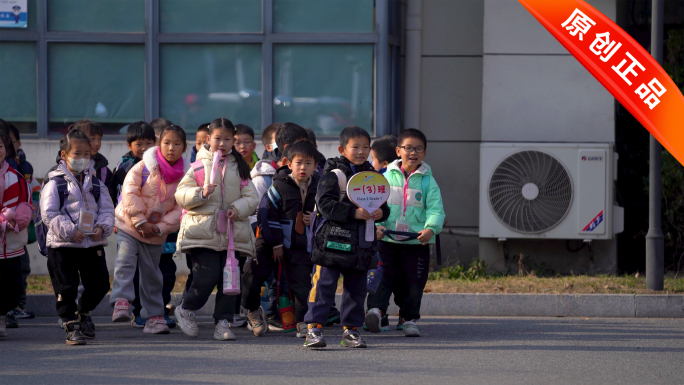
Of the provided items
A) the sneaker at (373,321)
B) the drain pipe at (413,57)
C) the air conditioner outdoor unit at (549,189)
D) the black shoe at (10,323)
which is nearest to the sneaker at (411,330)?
the sneaker at (373,321)

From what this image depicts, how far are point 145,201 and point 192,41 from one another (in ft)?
11.4

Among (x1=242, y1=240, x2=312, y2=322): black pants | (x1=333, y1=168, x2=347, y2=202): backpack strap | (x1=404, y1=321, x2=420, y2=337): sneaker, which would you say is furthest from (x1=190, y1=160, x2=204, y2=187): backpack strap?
(x1=404, y1=321, x2=420, y2=337): sneaker

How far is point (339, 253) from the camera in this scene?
5.79 metres

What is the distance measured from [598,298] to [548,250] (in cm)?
202

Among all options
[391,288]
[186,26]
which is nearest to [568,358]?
[391,288]

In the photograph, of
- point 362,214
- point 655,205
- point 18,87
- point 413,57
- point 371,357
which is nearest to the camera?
point 371,357

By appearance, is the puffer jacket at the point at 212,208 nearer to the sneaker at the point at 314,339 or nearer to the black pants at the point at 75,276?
the black pants at the point at 75,276

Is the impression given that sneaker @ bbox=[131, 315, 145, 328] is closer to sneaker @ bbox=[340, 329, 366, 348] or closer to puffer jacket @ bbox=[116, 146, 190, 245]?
puffer jacket @ bbox=[116, 146, 190, 245]

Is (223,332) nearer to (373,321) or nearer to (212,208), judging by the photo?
(212,208)

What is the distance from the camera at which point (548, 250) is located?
9766mm

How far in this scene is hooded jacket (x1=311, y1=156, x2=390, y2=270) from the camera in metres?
5.76

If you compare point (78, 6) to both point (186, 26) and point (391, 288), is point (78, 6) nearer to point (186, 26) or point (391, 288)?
point (186, 26)

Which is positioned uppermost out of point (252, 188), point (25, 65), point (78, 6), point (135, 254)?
point (78, 6)

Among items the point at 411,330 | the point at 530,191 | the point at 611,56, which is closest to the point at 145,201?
the point at 411,330
